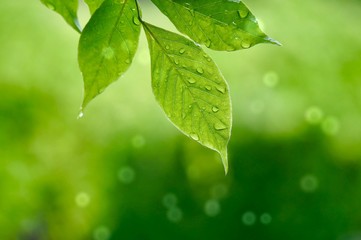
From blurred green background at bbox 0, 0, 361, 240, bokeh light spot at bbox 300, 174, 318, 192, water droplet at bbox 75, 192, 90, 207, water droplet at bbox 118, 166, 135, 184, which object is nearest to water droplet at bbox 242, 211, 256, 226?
blurred green background at bbox 0, 0, 361, 240

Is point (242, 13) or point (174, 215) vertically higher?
point (242, 13)

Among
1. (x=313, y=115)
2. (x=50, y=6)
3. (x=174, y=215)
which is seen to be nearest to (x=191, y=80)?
(x=50, y=6)

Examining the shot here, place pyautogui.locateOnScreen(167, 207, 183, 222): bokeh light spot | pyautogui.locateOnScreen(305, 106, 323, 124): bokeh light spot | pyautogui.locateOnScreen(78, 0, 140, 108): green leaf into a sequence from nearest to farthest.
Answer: pyautogui.locateOnScreen(78, 0, 140, 108): green leaf → pyautogui.locateOnScreen(167, 207, 183, 222): bokeh light spot → pyautogui.locateOnScreen(305, 106, 323, 124): bokeh light spot

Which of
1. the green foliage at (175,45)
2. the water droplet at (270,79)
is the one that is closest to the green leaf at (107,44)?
the green foliage at (175,45)

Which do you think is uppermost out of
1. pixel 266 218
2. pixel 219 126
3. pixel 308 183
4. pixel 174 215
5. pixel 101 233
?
pixel 219 126

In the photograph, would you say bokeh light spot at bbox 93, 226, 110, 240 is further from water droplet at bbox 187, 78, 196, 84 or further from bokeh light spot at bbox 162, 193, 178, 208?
water droplet at bbox 187, 78, 196, 84

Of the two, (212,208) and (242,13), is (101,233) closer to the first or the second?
(212,208)
